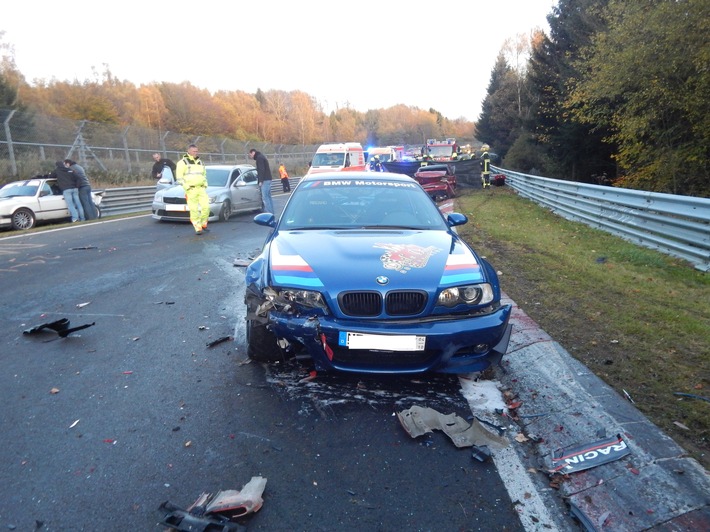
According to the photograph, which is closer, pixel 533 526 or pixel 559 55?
pixel 533 526

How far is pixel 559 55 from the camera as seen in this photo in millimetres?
27438

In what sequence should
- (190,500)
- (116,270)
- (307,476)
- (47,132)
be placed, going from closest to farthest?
(190,500), (307,476), (116,270), (47,132)

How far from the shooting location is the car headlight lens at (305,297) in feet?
11.0

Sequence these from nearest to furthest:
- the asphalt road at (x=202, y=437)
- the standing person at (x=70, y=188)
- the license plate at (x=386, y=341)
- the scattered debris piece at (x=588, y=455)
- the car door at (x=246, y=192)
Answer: the asphalt road at (x=202, y=437) < the scattered debris piece at (x=588, y=455) < the license plate at (x=386, y=341) < the standing person at (x=70, y=188) < the car door at (x=246, y=192)

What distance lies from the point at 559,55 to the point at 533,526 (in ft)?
99.4

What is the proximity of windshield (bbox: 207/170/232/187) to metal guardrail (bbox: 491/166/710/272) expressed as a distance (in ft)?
31.6

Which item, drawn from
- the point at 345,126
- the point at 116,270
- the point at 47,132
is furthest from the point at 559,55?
the point at 345,126

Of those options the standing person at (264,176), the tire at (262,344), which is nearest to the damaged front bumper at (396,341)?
the tire at (262,344)

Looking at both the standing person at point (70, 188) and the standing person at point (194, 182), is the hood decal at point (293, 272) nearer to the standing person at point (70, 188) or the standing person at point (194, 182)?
the standing person at point (194, 182)

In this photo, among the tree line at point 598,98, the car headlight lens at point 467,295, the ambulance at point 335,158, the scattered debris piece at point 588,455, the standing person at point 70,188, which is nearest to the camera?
the scattered debris piece at point 588,455

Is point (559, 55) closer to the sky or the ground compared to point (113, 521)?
closer to the sky

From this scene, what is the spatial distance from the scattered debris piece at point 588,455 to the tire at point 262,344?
204 cm

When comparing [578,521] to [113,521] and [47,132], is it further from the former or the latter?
[47,132]

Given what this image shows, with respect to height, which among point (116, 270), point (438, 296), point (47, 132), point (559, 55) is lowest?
point (116, 270)
